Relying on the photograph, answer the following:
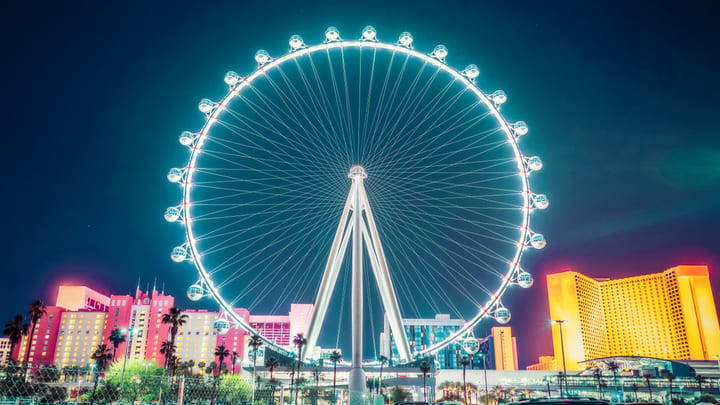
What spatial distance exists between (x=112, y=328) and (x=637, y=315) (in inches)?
5376

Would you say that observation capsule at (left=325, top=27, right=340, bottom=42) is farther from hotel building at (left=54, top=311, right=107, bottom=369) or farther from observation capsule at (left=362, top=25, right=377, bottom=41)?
hotel building at (left=54, top=311, right=107, bottom=369)

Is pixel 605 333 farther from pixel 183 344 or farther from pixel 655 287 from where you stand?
pixel 183 344

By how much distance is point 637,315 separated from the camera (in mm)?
156250

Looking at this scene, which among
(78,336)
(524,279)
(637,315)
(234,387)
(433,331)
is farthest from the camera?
(433,331)

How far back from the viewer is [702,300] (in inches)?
5669

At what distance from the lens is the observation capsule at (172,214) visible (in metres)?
28.3

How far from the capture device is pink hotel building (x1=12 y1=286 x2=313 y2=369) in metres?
138

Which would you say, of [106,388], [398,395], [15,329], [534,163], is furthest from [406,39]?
[398,395]

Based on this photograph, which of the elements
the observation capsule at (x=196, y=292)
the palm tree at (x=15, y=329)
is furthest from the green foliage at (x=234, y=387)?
the palm tree at (x=15, y=329)

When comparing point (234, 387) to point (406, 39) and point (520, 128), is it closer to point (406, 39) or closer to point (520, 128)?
point (520, 128)

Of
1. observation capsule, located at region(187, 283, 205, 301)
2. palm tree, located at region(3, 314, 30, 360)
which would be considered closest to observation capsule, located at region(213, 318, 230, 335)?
observation capsule, located at region(187, 283, 205, 301)

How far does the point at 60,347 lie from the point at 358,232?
132 m

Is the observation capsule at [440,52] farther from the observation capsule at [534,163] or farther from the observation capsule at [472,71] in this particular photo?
the observation capsule at [534,163]

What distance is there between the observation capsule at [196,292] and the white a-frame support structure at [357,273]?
19.9 feet
